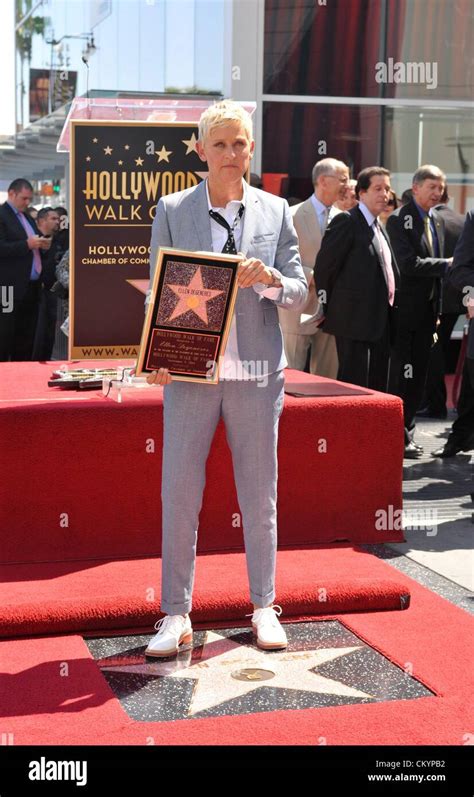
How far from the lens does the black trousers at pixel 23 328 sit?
1054 cm

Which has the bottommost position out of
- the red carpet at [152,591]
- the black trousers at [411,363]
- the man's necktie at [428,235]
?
the red carpet at [152,591]

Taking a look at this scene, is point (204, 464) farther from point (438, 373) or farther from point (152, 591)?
point (438, 373)

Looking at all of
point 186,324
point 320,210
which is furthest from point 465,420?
point 186,324

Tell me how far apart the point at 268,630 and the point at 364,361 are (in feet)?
11.1

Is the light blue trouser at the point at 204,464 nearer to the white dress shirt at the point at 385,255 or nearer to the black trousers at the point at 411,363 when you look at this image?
the white dress shirt at the point at 385,255

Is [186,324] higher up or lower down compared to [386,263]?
higher up

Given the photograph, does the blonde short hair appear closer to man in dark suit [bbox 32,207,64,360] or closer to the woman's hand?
the woman's hand

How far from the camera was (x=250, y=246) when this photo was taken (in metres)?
4.30

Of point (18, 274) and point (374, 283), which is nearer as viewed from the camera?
point (374, 283)

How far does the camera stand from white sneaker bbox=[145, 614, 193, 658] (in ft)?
14.3

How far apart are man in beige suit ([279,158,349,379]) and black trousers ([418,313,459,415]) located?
206cm

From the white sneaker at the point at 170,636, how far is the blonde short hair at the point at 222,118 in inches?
68.9

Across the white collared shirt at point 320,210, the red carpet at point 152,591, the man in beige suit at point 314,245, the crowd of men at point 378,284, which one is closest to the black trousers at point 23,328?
the crowd of men at point 378,284

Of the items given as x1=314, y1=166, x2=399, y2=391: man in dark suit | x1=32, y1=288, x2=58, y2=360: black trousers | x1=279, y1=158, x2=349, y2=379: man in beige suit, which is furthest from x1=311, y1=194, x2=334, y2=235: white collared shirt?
x1=32, y1=288, x2=58, y2=360: black trousers
